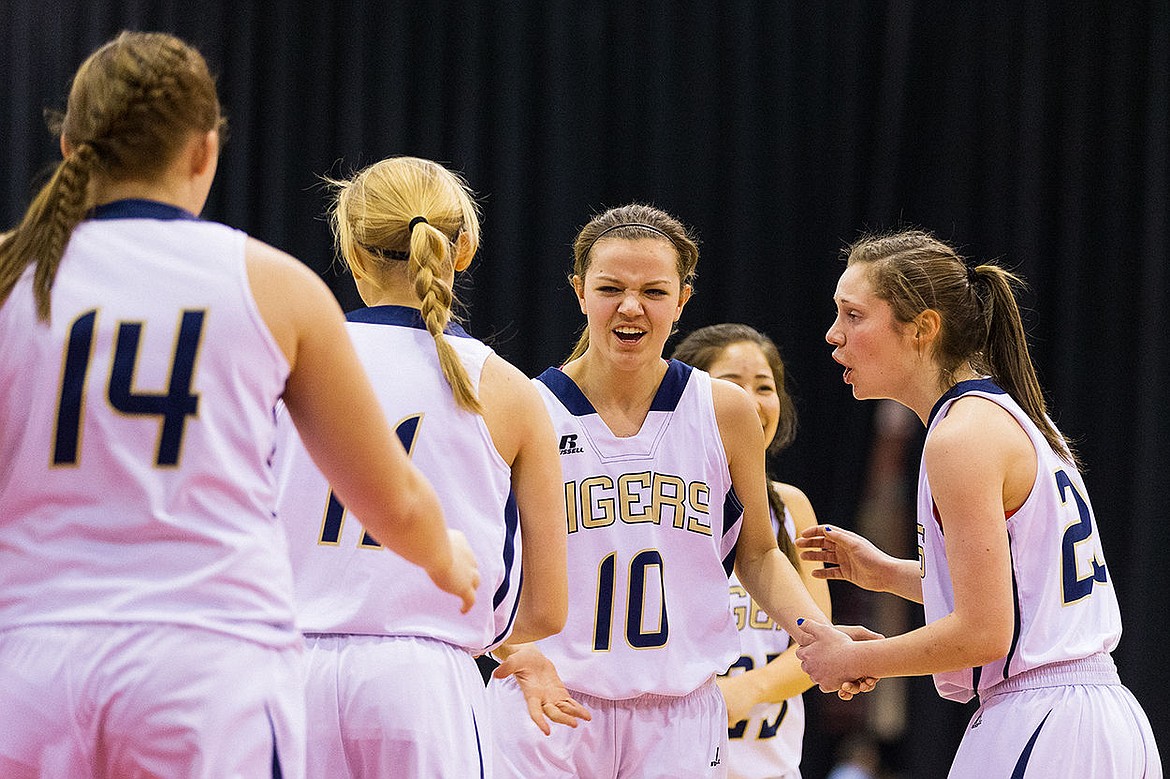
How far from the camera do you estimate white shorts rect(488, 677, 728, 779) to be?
3119 millimetres

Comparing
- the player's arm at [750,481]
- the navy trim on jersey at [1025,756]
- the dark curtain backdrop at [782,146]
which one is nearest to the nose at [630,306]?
the player's arm at [750,481]

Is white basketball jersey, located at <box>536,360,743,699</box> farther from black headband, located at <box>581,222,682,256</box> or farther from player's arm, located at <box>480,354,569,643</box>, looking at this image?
player's arm, located at <box>480,354,569,643</box>

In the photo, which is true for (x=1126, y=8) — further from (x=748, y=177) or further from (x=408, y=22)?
(x=408, y=22)

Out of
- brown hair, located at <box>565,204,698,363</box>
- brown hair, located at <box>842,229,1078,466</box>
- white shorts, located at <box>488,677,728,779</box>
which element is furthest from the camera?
brown hair, located at <box>565,204,698,363</box>

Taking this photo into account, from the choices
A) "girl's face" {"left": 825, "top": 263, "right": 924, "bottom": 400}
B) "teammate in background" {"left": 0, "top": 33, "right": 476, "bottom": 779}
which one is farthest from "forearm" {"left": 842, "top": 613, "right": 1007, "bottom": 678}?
→ "teammate in background" {"left": 0, "top": 33, "right": 476, "bottom": 779}

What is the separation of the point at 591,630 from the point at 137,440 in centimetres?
173

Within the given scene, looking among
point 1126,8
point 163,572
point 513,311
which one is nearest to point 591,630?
point 163,572

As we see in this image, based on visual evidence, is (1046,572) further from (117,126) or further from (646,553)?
(117,126)

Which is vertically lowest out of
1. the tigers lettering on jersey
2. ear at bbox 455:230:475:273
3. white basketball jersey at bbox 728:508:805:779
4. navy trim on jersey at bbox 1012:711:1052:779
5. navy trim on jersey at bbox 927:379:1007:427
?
white basketball jersey at bbox 728:508:805:779

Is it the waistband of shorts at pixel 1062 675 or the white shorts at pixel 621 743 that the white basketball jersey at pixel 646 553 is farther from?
the waistband of shorts at pixel 1062 675

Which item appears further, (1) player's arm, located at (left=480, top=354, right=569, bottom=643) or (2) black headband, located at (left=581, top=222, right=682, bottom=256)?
(2) black headband, located at (left=581, top=222, right=682, bottom=256)

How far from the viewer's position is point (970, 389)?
2760 millimetres

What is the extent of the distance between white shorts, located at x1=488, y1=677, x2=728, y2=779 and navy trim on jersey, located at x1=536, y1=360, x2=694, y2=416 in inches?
27.7

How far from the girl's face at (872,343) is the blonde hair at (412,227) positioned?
95 cm
